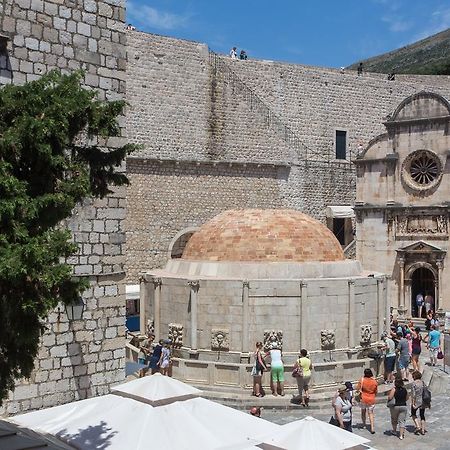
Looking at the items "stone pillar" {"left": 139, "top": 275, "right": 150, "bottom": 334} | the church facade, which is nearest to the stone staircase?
"stone pillar" {"left": 139, "top": 275, "right": 150, "bottom": 334}

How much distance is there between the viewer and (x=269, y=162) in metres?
28.8

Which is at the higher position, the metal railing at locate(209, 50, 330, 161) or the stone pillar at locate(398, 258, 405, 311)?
the metal railing at locate(209, 50, 330, 161)

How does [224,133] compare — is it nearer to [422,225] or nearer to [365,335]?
[422,225]

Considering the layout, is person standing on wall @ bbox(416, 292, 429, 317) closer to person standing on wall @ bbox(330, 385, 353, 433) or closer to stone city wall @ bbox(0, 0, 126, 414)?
person standing on wall @ bbox(330, 385, 353, 433)

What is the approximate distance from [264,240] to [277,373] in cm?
307

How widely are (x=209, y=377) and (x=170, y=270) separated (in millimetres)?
2964

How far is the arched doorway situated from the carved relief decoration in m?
1.38

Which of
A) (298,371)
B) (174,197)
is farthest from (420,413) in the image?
(174,197)

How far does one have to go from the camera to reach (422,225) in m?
23.5

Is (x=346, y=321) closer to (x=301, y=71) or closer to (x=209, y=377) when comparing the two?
(x=209, y=377)

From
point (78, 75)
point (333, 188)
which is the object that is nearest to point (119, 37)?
point (78, 75)

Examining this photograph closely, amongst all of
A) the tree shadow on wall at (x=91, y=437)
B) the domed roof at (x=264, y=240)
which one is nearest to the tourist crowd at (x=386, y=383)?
the domed roof at (x=264, y=240)

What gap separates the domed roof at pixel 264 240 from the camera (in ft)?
46.3

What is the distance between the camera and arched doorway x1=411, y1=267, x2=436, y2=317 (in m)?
23.6
